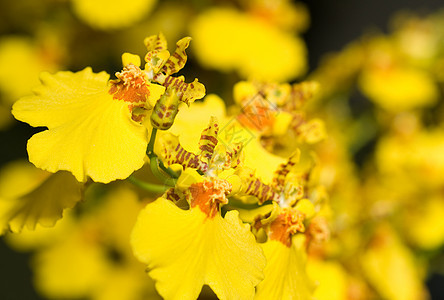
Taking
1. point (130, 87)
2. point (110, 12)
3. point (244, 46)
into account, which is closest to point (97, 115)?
point (130, 87)

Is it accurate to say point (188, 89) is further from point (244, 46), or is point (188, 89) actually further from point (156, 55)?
point (244, 46)

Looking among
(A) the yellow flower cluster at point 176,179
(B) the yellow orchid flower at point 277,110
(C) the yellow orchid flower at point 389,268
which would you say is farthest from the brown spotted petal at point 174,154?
(C) the yellow orchid flower at point 389,268

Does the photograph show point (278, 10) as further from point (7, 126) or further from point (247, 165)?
point (247, 165)

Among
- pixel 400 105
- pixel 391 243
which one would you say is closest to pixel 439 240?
pixel 391 243

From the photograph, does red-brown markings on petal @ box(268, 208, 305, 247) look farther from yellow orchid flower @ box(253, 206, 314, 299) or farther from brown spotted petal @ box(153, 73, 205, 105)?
brown spotted petal @ box(153, 73, 205, 105)

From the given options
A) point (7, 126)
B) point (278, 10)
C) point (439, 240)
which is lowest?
point (7, 126)

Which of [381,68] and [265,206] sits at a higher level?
[265,206]

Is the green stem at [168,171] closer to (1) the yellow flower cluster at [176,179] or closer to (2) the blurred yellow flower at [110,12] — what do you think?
(1) the yellow flower cluster at [176,179]
